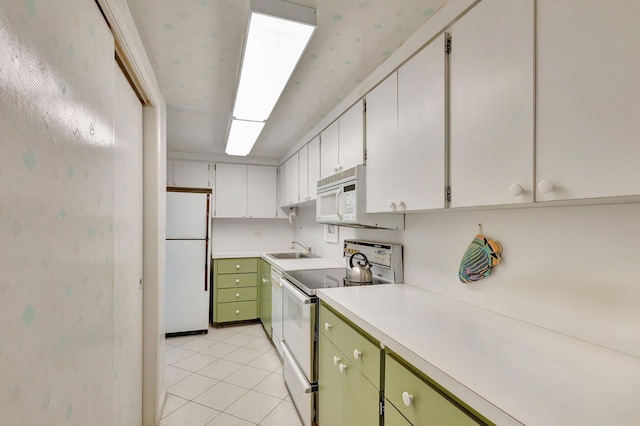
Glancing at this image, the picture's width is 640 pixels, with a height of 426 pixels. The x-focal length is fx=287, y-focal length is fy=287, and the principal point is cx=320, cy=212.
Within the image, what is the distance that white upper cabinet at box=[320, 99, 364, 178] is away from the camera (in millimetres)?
1976

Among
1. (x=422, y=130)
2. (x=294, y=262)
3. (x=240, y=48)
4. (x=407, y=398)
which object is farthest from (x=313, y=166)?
(x=407, y=398)

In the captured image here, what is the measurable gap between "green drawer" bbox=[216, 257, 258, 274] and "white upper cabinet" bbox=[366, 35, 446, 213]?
2.34 meters

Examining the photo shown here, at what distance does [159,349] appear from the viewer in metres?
1.96

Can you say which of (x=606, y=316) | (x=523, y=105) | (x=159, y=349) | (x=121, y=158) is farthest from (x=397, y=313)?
(x=159, y=349)

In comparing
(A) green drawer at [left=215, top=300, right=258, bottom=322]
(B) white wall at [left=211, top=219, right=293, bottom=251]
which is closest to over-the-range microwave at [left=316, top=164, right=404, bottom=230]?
(A) green drawer at [left=215, top=300, right=258, bottom=322]

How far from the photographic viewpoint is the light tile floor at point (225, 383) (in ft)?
6.56

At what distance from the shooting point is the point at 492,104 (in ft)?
3.34

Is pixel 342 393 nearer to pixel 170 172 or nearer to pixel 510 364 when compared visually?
pixel 510 364

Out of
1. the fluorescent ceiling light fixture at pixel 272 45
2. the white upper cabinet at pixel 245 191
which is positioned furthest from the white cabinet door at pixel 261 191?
the fluorescent ceiling light fixture at pixel 272 45

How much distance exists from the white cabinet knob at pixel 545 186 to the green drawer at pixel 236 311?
3.49 metres

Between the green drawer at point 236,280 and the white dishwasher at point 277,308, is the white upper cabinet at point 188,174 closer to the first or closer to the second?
the green drawer at point 236,280

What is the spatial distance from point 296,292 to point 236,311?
201cm

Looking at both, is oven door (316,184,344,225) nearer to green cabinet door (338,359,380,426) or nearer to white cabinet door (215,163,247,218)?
green cabinet door (338,359,380,426)

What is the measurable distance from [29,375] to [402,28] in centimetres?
182
